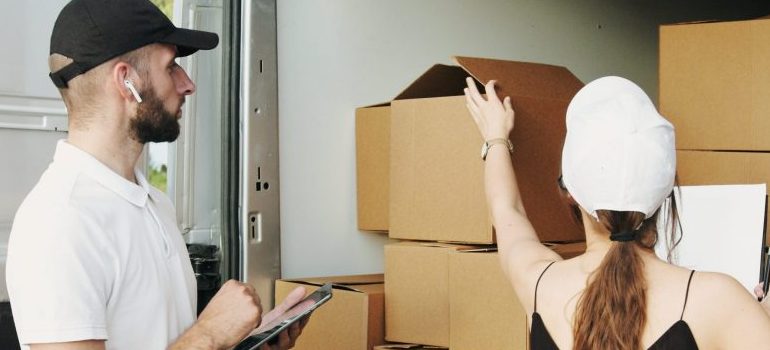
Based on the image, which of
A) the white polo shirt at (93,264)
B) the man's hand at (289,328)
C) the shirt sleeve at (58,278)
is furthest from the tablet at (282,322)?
the shirt sleeve at (58,278)

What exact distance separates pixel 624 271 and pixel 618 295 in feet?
0.14

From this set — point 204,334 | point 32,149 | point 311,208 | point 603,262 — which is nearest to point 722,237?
point 603,262

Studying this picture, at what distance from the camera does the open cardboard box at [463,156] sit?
251cm

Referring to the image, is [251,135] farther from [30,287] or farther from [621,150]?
[621,150]

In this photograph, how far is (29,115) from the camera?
94.6 inches

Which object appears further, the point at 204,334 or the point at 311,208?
the point at 311,208

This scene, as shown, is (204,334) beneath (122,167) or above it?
beneath

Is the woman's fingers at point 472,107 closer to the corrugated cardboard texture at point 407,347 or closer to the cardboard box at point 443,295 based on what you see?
the cardboard box at point 443,295

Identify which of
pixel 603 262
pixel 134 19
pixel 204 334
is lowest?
pixel 204 334

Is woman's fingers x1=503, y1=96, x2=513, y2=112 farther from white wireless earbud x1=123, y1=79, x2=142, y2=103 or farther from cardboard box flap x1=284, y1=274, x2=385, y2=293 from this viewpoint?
white wireless earbud x1=123, y1=79, x2=142, y2=103

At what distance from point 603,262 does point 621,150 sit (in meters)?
0.18

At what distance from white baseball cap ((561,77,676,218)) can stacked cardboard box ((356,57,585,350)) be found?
818 mm

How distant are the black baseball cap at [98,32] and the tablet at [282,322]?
57cm

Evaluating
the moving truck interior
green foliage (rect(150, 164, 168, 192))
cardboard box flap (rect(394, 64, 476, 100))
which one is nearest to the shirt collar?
→ the moving truck interior
